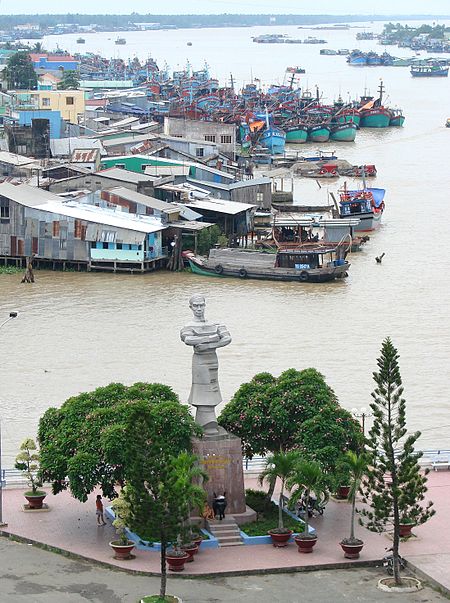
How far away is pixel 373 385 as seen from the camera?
31.4 meters

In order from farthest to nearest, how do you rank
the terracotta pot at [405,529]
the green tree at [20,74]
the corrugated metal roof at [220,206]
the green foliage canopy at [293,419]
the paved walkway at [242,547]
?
the green tree at [20,74], the corrugated metal roof at [220,206], the green foliage canopy at [293,419], the terracotta pot at [405,529], the paved walkway at [242,547]

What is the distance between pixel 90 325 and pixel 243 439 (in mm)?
16018

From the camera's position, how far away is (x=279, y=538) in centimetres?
2070

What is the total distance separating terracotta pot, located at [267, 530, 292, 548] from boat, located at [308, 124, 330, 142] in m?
69.6

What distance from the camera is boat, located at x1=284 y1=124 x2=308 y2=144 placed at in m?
88.9

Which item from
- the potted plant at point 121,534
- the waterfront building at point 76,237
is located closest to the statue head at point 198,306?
the potted plant at point 121,534

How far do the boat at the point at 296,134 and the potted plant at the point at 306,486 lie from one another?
226ft

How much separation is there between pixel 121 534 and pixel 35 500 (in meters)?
2.08

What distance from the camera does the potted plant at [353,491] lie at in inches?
795

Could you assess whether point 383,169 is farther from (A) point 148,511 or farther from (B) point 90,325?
(A) point 148,511

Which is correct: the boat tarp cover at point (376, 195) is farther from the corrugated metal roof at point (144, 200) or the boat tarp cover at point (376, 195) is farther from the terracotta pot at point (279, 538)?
the terracotta pot at point (279, 538)

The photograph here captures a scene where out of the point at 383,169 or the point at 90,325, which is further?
the point at 383,169

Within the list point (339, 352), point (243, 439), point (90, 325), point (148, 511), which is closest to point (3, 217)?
point (90, 325)

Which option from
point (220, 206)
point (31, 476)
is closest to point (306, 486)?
point (31, 476)
